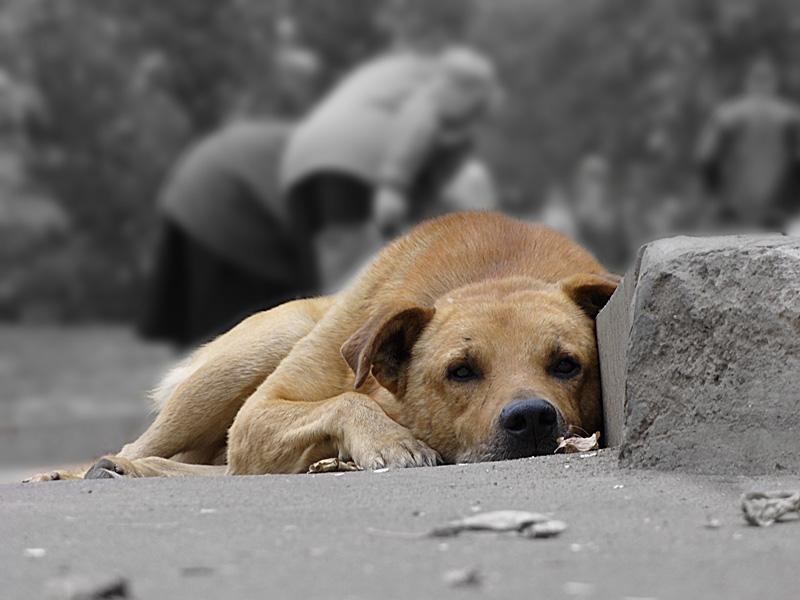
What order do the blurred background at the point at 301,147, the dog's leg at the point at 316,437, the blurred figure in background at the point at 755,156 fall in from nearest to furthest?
the dog's leg at the point at 316,437
the blurred background at the point at 301,147
the blurred figure in background at the point at 755,156

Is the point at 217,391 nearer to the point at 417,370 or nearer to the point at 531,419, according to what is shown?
the point at 417,370

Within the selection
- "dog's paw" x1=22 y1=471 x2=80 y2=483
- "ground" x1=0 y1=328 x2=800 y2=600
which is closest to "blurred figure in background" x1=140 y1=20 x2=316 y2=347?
"dog's paw" x1=22 y1=471 x2=80 y2=483

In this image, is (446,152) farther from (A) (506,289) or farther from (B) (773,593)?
(B) (773,593)

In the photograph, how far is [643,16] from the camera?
3022cm

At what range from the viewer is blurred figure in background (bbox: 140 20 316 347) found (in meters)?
16.4

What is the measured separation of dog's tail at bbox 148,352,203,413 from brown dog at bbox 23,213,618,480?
383 millimetres

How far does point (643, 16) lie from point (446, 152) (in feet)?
52.0

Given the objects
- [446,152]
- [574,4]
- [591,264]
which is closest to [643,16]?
[574,4]

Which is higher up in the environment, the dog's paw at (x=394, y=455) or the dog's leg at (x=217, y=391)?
the dog's leg at (x=217, y=391)

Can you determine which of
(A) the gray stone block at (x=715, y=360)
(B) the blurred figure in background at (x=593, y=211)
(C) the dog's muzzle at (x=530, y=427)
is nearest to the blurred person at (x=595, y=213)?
(B) the blurred figure in background at (x=593, y=211)

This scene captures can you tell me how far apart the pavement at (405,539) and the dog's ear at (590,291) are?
1.07 metres

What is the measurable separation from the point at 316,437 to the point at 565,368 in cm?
80

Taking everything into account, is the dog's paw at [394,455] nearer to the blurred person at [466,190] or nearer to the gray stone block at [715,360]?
the gray stone block at [715,360]

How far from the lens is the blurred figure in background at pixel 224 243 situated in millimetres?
16375
